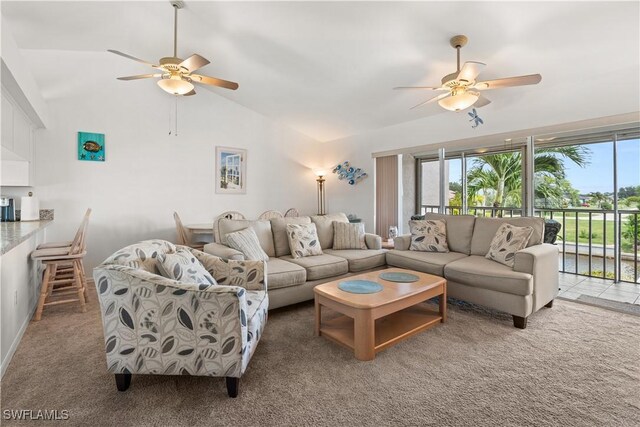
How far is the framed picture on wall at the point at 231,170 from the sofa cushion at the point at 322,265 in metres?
2.19

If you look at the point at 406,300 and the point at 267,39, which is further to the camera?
the point at 267,39

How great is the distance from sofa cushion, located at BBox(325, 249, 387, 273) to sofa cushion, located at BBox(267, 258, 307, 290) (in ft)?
2.28

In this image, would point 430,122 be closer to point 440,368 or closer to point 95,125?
point 440,368

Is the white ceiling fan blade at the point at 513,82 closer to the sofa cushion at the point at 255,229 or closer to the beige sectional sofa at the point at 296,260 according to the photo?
the beige sectional sofa at the point at 296,260

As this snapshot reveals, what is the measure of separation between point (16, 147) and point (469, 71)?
173 inches

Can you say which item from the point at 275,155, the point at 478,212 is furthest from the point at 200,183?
the point at 478,212

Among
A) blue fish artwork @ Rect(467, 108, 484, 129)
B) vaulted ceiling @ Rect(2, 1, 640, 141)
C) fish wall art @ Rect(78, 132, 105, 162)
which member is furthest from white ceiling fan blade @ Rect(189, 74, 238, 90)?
blue fish artwork @ Rect(467, 108, 484, 129)

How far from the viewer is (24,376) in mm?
1932

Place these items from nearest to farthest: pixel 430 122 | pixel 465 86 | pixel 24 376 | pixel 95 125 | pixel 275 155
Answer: pixel 24 376, pixel 465 86, pixel 95 125, pixel 430 122, pixel 275 155

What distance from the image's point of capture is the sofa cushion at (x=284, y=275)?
2830mm

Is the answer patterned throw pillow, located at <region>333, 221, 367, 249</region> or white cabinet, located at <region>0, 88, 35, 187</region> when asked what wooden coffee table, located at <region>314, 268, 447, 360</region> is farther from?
white cabinet, located at <region>0, 88, 35, 187</region>

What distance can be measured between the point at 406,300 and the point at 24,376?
2.60 m

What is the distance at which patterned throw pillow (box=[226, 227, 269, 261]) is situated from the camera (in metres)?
2.98

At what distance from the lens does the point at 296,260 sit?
11.0ft
